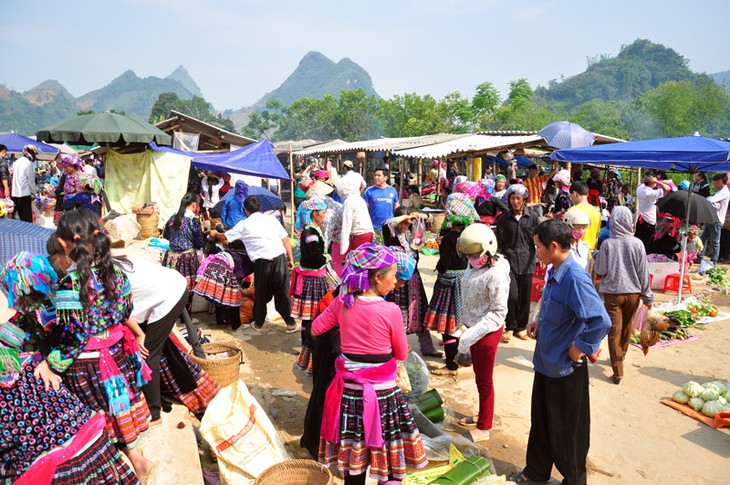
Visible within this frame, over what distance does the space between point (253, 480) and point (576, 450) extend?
203 cm

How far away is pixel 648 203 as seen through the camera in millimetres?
8867

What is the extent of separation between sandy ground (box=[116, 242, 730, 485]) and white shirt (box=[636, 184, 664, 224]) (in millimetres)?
2719

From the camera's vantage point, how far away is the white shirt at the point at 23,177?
→ 1087 centimetres

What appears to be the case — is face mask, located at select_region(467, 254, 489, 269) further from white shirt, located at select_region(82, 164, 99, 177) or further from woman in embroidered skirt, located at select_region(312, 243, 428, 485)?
white shirt, located at select_region(82, 164, 99, 177)

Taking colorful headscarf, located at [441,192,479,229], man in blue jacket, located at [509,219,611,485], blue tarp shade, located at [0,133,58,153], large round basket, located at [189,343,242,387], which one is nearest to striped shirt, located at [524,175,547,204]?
colorful headscarf, located at [441,192,479,229]

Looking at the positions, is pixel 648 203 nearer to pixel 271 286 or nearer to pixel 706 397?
pixel 706 397

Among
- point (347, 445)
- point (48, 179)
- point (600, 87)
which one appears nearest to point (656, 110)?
point (48, 179)

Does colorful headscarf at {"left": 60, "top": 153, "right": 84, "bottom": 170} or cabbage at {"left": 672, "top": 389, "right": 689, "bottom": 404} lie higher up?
colorful headscarf at {"left": 60, "top": 153, "right": 84, "bottom": 170}

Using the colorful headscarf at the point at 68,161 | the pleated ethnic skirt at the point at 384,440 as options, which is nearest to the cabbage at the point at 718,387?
the pleated ethnic skirt at the point at 384,440

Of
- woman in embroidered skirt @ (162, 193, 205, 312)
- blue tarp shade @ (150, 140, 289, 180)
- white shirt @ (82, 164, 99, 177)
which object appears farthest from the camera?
blue tarp shade @ (150, 140, 289, 180)

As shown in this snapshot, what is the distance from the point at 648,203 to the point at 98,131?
968cm

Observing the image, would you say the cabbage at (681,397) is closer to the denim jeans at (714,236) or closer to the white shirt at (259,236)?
the white shirt at (259,236)

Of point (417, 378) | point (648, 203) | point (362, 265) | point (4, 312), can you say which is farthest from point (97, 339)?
point (648, 203)

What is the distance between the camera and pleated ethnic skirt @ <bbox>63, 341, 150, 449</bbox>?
2.70 m
